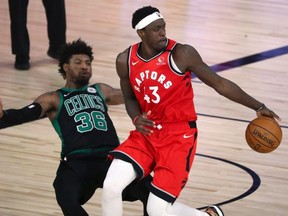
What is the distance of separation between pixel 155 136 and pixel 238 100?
1.97 ft

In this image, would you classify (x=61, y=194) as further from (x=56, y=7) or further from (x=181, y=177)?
(x=56, y=7)

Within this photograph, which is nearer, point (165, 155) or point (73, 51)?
point (165, 155)

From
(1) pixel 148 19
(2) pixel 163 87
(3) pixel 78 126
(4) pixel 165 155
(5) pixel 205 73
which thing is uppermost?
(1) pixel 148 19

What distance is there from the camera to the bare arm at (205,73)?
6180mm

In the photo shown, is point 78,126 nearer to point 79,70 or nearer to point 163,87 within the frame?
point 79,70

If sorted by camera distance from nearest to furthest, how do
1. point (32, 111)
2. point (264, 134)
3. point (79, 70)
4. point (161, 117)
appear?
point (161, 117), point (264, 134), point (32, 111), point (79, 70)

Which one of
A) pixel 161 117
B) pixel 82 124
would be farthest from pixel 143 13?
pixel 82 124

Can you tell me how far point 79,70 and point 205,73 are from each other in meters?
1.07

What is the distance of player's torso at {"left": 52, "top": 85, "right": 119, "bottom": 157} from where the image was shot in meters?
6.64

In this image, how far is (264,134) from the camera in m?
6.41

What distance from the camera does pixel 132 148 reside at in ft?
20.7

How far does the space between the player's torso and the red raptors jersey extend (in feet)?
1.63

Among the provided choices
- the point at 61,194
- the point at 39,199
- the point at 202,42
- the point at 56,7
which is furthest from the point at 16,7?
the point at 61,194

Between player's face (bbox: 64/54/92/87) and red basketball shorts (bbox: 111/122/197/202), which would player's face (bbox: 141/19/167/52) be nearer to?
red basketball shorts (bbox: 111/122/197/202)
